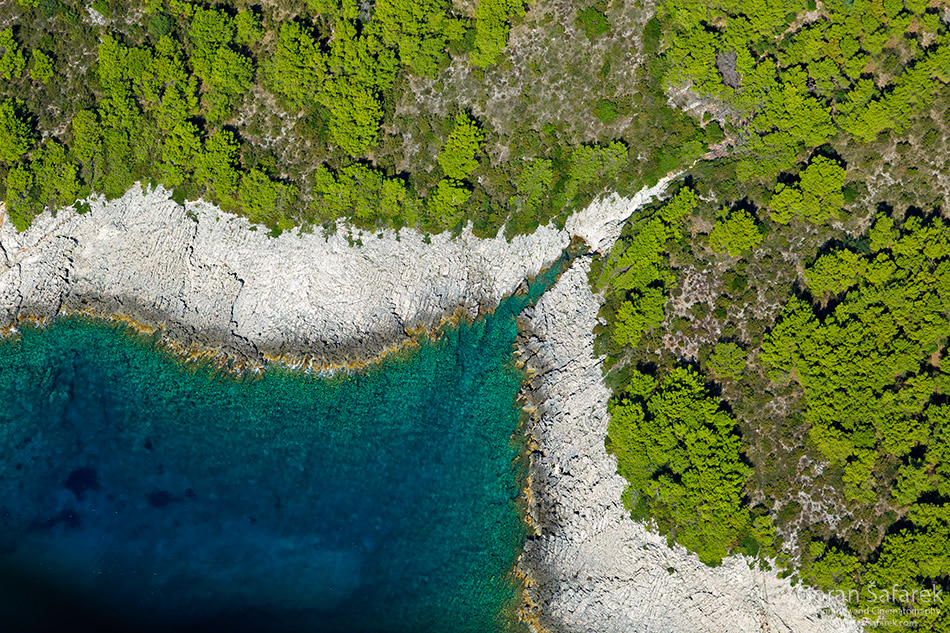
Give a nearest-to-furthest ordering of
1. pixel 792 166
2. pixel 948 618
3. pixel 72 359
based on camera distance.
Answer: pixel 948 618 < pixel 792 166 < pixel 72 359

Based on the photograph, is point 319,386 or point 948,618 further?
point 319,386

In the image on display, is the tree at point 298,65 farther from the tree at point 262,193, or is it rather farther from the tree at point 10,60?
the tree at point 10,60

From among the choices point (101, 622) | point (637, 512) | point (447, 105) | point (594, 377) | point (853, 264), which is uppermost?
point (447, 105)

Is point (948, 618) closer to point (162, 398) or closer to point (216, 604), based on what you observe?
point (216, 604)

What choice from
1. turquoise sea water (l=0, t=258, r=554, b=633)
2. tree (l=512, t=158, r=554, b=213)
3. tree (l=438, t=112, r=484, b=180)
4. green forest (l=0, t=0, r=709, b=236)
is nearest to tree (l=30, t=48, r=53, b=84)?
green forest (l=0, t=0, r=709, b=236)

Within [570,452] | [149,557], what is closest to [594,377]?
[570,452]

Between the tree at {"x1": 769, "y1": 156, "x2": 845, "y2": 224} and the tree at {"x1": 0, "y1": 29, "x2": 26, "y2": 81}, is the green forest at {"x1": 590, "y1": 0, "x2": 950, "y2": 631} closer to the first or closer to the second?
the tree at {"x1": 769, "y1": 156, "x2": 845, "y2": 224}

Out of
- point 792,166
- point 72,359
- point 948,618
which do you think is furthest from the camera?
point 72,359

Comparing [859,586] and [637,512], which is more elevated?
[637,512]
